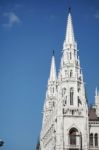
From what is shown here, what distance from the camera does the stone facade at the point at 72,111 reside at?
84.1 m

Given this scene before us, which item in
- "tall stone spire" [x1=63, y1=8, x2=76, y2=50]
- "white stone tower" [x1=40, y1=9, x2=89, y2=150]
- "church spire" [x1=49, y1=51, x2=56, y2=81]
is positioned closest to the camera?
"white stone tower" [x1=40, y1=9, x2=89, y2=150]

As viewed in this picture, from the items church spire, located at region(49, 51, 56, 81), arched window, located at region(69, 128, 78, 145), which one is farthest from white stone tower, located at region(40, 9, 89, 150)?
church spire, located at region(49, 51, 56, 81)

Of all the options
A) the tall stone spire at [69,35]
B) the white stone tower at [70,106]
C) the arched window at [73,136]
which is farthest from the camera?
the tall stone spire at [69,35]

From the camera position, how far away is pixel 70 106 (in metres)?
86.1

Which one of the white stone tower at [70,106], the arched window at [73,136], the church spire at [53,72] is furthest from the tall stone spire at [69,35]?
the church spire at [53,72]

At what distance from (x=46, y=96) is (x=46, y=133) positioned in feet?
50.8

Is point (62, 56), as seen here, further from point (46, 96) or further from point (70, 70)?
point (46, 96)

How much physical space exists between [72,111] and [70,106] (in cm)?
106

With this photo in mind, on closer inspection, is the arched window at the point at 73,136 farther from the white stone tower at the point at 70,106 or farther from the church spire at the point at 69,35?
the church spire at the point at 69,35

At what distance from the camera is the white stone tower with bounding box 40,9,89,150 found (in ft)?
276

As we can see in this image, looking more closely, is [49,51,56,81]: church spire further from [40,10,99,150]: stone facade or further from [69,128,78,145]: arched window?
[69,128,78,145]: arched window

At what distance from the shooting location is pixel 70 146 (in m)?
83.5

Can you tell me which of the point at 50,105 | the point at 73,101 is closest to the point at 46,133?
the point at 50,105

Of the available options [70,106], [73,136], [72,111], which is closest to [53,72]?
[70,106]
